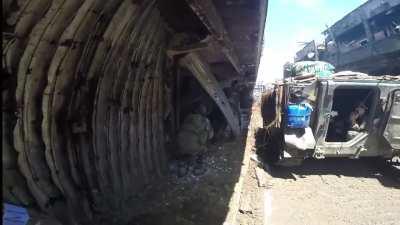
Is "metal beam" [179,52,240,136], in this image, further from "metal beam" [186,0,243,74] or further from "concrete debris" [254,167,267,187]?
"concrete debris" [254,167,267,187]

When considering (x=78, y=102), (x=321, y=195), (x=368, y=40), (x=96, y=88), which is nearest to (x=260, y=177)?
(x=321, y=195)

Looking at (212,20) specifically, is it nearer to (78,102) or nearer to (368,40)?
(78,102)

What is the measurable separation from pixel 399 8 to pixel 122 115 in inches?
470

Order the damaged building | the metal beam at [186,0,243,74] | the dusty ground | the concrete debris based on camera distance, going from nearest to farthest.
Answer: the metal beam at [186,0,243,74]
the dusty ground
the concrete debris
the damaged building

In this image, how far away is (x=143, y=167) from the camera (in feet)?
21.9

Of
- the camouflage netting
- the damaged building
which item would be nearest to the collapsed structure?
the camouflage netting

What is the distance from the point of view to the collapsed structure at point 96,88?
3707mm

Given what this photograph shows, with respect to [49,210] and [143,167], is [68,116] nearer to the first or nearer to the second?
[49,210]

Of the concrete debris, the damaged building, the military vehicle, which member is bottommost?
the concrete debris

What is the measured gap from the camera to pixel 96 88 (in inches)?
195

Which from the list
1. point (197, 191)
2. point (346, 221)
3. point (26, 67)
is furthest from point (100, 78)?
point (346, 221)

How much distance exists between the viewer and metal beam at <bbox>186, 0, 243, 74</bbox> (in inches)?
173

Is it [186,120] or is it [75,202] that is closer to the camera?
[75,202]

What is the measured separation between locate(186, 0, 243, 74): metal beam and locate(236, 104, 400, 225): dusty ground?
2692 mm
